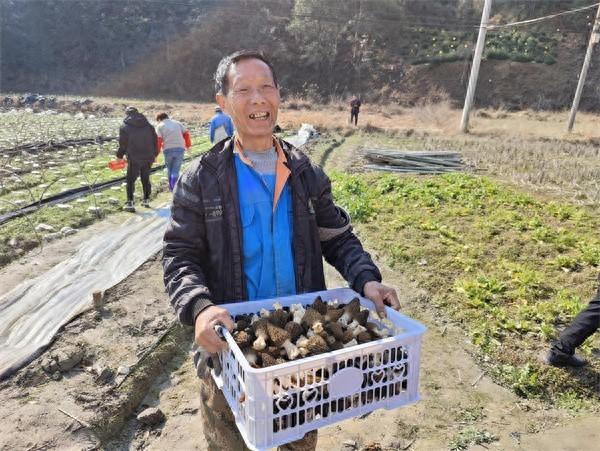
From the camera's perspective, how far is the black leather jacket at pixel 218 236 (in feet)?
6.17

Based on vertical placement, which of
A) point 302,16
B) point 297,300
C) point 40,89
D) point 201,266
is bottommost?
point 40,89

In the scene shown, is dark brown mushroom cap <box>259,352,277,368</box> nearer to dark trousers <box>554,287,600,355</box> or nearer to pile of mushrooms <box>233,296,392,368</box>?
pile of mushrooms <box>233,296,392,368</box>

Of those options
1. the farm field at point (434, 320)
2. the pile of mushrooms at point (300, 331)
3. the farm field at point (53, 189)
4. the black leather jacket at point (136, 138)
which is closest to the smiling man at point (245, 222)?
the pile of mushrooms at point (300, 331)

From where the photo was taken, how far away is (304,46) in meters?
46.2

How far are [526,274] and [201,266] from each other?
477cm

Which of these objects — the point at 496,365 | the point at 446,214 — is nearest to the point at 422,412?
the point at 496,365

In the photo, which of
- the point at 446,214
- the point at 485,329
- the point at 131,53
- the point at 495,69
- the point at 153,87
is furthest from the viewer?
the point at 131,53

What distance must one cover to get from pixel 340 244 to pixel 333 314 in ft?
1.45

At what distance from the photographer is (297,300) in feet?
6.77

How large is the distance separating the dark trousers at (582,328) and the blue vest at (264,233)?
10.0ft

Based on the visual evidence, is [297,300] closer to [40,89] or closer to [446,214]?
[446,214]

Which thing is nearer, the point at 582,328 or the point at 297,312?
the point at 297,312

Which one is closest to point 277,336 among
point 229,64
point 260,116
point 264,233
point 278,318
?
point 278,318

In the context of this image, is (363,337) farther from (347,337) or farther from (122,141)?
(122,141)
